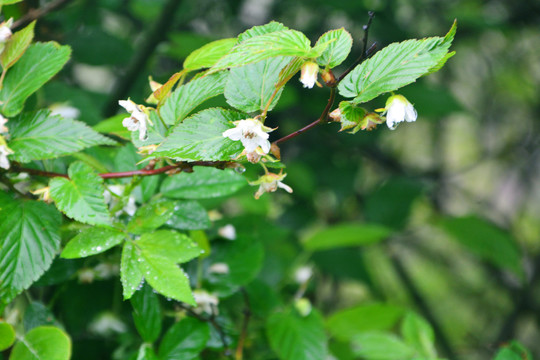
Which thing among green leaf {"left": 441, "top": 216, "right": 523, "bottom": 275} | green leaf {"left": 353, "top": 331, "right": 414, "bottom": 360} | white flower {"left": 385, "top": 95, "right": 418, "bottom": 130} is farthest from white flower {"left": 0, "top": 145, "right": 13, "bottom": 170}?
green leaf {"left": 441, "top": 216, "right": 523, "bottom": 275}

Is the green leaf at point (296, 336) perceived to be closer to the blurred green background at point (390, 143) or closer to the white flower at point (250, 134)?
the blurred green background at point (390, 143)

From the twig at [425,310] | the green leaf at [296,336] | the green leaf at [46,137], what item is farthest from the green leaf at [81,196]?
the twig at [425,310]

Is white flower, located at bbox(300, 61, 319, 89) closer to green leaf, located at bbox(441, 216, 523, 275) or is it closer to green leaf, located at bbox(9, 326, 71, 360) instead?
green leaf, located at bbox(9, 326, 71, 360)

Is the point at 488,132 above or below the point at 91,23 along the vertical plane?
below

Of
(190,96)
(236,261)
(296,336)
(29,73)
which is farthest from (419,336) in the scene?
(29,73)

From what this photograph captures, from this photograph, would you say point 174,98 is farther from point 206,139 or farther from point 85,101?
point 85,101

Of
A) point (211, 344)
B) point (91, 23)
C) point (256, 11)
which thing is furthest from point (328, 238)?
point (256, 11)
